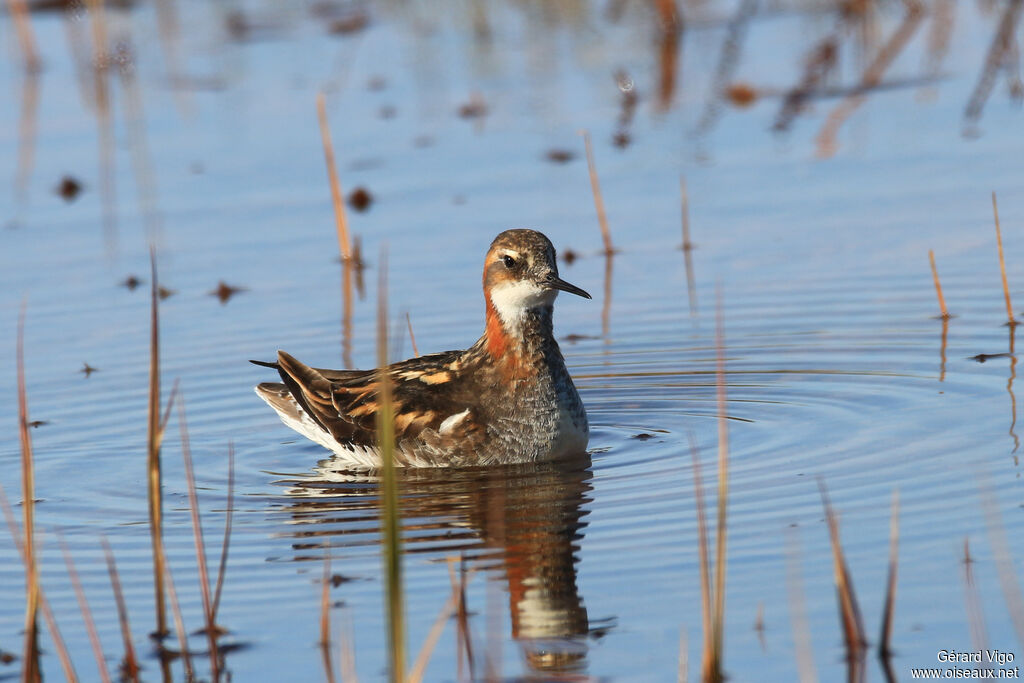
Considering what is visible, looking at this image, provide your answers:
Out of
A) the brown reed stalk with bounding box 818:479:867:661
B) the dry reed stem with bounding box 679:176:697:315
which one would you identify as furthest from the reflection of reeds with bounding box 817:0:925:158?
the brown reed stalk with bounding box 818:479:867:661

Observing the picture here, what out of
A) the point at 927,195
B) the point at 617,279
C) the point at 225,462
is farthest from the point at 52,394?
the point at 927,195

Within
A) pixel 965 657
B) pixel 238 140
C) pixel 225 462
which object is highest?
pixel 238 140

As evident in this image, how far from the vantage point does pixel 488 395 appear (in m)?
9.49

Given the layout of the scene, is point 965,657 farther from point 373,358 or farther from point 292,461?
point 373,358

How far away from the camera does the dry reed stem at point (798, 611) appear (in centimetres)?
550

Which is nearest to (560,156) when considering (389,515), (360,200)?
(360,200)

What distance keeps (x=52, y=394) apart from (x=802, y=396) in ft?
15.3

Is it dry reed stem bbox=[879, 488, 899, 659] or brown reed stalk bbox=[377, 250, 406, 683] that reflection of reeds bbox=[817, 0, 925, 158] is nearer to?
dry reed stem bbox=[879, 488, 899, 659]

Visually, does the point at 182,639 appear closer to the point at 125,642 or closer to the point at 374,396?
the point at 125,642

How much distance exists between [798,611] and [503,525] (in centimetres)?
212

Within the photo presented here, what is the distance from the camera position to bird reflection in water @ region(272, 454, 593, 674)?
261 inches

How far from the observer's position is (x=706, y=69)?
1842cm

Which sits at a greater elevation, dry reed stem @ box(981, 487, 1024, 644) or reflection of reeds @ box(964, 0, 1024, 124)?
reflection of reeds @ box(964, 0, 1024, 124)

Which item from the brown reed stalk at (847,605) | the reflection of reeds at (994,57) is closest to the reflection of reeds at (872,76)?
the reflection of reeds at (994,57)
